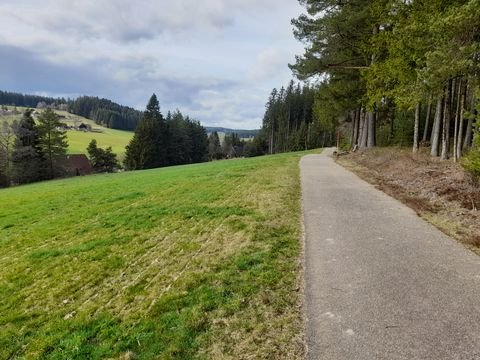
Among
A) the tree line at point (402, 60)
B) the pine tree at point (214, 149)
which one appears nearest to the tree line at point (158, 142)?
the pine tree at point (214, 149)

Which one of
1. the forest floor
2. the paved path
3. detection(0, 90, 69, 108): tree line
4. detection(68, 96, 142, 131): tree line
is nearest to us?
the paved path

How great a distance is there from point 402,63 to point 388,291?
48.7 feet

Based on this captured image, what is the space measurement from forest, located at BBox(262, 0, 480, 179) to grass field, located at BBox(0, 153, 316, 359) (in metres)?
6.35

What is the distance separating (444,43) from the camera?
1280 cm

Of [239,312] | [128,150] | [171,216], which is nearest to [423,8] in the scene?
[171,216]

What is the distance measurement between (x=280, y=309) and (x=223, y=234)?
10.8 feet

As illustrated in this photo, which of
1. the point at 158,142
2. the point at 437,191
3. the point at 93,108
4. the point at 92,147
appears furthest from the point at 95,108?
the point at 437,191

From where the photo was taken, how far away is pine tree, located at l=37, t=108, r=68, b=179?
4494 centimetres

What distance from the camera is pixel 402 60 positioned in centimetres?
1641

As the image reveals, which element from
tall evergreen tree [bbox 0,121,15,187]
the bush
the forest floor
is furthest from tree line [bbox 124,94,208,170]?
the bush

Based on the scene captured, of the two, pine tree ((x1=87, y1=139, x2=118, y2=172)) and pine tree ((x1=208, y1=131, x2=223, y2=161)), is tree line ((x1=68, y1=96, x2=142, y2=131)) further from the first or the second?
pine tree ((x1=87, y1=139, x2=118, y2=172))

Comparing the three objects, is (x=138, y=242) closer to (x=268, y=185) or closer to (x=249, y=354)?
A: (x=249, y=354)

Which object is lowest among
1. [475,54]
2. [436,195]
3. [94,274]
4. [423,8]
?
[94,274]

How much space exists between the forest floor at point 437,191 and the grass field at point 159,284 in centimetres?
300
